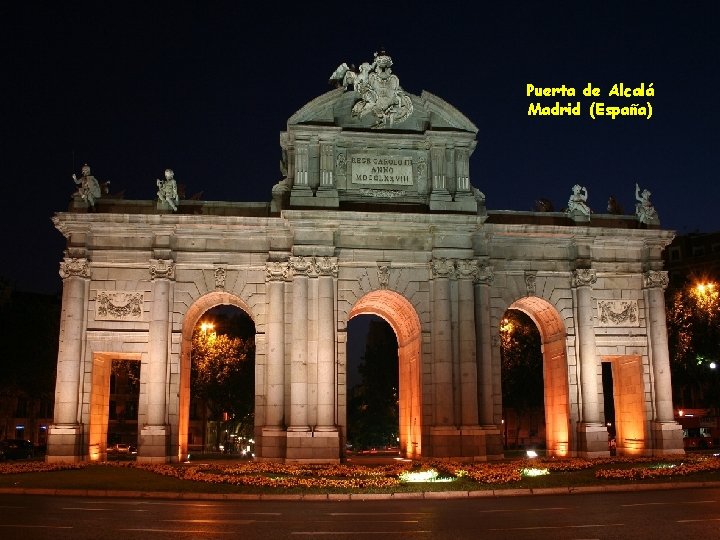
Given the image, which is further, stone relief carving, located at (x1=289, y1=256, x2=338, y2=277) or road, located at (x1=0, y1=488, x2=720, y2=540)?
stone relief carving, located at (x1=289, y1=256, x2=338, y2=277)

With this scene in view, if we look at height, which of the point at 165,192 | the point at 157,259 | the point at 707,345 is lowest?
the point at 707,345

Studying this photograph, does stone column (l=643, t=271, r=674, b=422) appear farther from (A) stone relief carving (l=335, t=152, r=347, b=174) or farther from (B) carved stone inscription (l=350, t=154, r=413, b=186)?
(A) stone relief carving (l=335, t=152, r=347, b=174)

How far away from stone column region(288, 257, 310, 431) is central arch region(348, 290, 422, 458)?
350 centimetres

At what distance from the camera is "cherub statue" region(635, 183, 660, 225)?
4700 cm

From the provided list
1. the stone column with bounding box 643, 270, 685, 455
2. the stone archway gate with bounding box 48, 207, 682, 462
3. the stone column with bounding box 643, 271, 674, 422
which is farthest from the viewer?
the stone column with bounding box 643, 271, 674, 422

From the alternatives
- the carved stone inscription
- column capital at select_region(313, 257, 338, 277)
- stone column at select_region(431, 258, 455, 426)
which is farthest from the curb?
the carved stone inscription

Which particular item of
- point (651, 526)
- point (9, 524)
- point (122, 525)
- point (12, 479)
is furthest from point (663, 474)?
point (12, 479)

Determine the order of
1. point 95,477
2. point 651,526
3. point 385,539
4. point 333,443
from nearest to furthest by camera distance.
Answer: point 385,539, point 651,526, point 95,477, point 333,443

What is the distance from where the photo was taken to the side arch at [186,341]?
141 feet

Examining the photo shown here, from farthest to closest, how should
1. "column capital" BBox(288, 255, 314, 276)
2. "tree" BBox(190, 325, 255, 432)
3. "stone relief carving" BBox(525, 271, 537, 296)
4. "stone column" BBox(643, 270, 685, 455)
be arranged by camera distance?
"tree" BBox(190, 325, 255, 432)
"stone relief carving" BBox(525, 271, 537, 296)
"stone column" BBox(643, 270, 685, 455)
"column capital" BBox(288, 255, 314, 276)

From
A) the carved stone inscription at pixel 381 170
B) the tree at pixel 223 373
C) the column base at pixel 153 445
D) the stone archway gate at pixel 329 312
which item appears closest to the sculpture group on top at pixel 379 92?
the carved stone inscription at pixel 381 170

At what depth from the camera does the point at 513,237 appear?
1777 inches

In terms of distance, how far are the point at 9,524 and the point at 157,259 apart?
25.3 m

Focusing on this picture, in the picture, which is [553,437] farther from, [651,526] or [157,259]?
[651,526]
